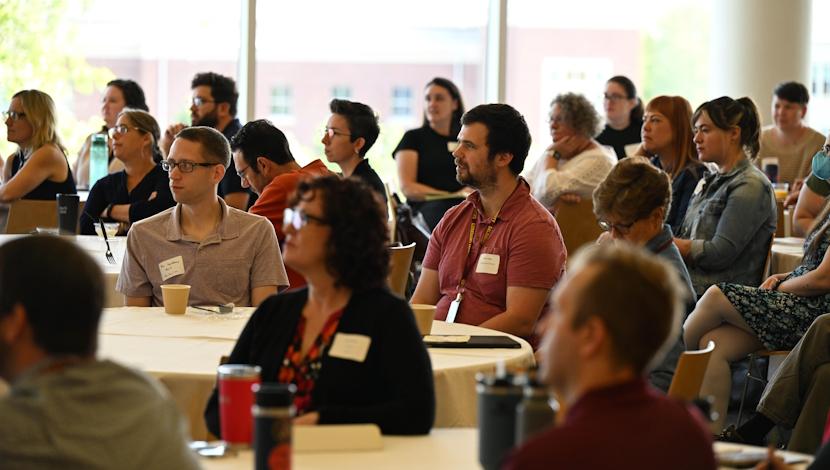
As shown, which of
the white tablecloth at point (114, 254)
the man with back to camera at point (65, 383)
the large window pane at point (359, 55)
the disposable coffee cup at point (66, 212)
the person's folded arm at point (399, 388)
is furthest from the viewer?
the large window pane at point (359, 55)

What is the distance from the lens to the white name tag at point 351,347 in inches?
100

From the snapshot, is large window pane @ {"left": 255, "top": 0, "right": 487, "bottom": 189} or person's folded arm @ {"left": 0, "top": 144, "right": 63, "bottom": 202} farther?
large window pane @ {"left": 255, "top": 0, "right": 487, "bottom": 189}

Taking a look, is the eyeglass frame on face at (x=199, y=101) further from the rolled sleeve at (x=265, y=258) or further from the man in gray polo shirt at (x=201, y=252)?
the rolled sleeve at (x=265, y=258)

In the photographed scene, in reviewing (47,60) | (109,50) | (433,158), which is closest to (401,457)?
(433,158)

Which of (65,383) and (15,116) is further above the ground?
(15,116)

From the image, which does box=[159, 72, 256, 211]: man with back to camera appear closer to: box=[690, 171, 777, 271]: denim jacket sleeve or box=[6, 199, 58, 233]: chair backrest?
box=[6, 199, 58, 233]: chair backrest

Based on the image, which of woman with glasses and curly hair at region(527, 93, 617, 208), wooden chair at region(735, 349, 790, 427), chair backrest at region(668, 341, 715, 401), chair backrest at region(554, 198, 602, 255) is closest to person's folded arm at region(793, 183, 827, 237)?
woman with glasses and curly hair at region(527, 93, 617, 208)

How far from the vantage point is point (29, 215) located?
254 inches

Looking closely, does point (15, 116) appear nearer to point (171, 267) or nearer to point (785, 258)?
point (171, 267)

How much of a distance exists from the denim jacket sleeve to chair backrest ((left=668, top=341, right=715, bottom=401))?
2451 millimetres

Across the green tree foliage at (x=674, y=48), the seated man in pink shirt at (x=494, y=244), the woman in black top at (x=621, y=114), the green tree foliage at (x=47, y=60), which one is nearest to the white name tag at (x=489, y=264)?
the seated man in pink shirt at (x=494, y=244)

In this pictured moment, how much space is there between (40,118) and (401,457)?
17.8 ft

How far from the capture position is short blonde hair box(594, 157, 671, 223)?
402cm

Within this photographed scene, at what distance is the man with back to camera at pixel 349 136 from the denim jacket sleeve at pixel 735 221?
62.7 inches
